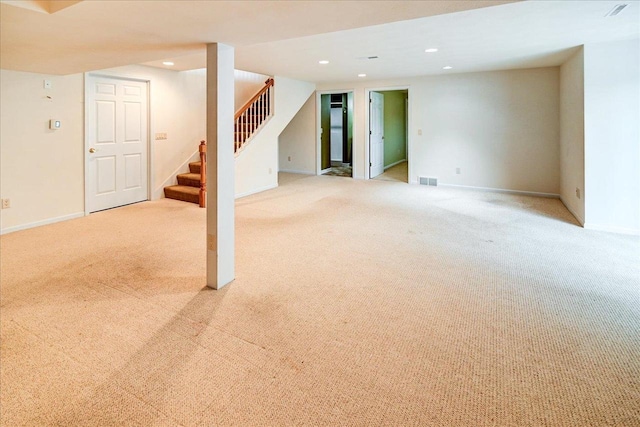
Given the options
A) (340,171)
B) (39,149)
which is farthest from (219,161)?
(340,171)

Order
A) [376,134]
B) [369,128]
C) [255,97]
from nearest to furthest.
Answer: [255,97] < [369,128] < [376,134]

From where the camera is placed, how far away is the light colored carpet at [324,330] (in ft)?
5.42

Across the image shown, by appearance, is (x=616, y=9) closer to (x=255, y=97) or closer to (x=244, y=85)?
(x=255, y=97)

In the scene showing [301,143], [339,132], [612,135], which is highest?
[339,132]

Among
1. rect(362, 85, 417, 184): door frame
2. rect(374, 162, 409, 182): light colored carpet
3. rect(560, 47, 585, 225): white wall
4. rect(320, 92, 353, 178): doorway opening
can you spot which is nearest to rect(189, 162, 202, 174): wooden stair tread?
rect(362, 85, 417, 184): door frame

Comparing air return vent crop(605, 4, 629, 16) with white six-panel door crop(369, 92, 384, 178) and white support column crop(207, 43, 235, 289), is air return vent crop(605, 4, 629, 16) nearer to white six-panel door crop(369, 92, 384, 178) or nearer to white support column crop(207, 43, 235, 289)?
white support column crop(207, 43, 235, 289)

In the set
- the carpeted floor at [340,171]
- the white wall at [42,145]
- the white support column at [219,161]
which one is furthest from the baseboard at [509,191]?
the white wall at [42,145]

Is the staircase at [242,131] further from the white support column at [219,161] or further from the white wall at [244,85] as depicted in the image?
the white support column at [219,161]

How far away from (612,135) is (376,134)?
209 inches

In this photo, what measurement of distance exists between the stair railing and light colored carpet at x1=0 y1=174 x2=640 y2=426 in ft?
10.5

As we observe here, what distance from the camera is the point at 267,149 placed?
7.37 meters

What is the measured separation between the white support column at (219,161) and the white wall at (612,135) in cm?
439

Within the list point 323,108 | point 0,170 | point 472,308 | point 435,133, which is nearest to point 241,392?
point 472,308

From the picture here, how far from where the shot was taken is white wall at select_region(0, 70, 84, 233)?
431 centimetres
